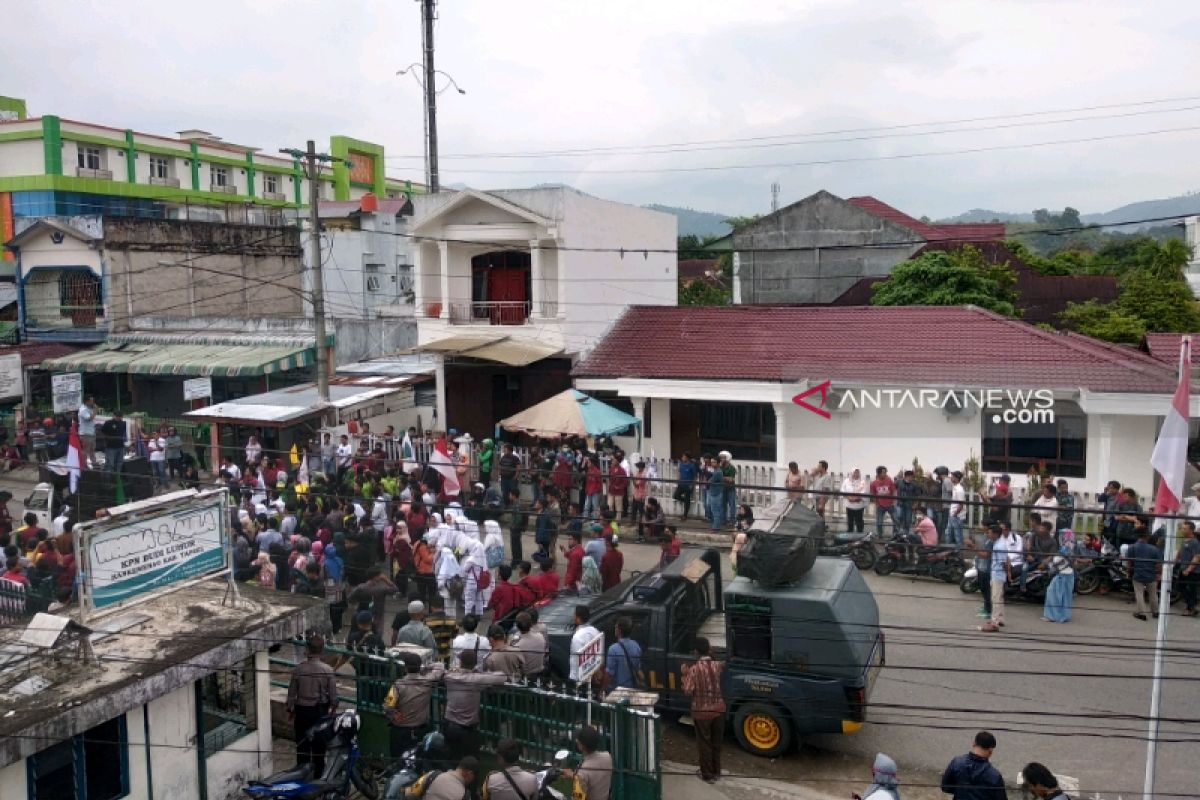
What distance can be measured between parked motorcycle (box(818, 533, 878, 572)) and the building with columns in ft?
28.6

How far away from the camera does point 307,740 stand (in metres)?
9.44

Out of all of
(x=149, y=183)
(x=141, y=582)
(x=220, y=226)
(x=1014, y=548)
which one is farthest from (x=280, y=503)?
(x=149, y=183)

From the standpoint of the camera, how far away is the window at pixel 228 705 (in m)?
9.49

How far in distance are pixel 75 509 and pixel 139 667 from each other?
12.6 metres

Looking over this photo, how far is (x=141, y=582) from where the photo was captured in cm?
923

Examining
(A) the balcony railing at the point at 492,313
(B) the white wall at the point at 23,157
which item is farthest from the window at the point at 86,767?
(B) the white wall at the point at 23,157

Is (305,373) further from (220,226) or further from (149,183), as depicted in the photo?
(149,183)

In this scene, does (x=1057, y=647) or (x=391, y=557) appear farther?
(x=391, y=557)

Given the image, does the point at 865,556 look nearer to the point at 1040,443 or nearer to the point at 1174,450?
the point at 1040,443

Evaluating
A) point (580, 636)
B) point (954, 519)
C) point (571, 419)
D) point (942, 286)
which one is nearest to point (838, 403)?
point (954, 519)

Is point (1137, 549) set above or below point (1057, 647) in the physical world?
above

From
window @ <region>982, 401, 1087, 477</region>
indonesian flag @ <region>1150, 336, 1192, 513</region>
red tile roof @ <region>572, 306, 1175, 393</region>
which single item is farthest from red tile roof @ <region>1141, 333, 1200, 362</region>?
indonesian flag @ <region>1150, 336, 1192, 513</region>

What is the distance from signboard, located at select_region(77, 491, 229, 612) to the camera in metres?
8.76

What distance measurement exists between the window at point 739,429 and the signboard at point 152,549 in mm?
12795
